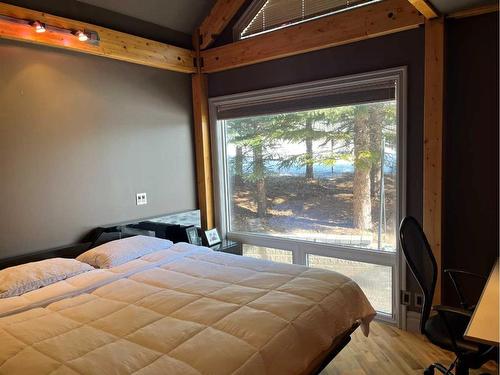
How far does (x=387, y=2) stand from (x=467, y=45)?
0.68 m

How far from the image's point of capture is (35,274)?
243cm

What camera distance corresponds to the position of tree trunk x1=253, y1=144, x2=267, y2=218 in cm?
408

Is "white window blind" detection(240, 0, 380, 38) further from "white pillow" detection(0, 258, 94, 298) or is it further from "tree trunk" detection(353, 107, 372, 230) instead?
"white pillow" detection(0, 258, 94, 298)

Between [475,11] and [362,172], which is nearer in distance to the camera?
[475,11]

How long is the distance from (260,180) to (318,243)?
0.95m

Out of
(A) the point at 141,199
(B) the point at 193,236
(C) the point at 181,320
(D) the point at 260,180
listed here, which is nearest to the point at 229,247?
(B) the point at 193,236

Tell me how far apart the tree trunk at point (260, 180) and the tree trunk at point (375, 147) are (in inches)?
47.7

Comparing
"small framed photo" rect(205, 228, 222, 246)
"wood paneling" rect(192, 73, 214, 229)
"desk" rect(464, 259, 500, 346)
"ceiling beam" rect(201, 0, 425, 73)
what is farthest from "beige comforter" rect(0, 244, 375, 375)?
"ceiling beam" rect(201, 0, 425, 73)

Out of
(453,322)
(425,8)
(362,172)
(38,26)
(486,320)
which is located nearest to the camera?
(486,320)

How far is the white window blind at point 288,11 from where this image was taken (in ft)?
10.9

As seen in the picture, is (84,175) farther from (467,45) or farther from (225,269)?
(467,45)

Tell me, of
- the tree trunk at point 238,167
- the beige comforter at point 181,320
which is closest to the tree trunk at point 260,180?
the tree trunk at point 238,167

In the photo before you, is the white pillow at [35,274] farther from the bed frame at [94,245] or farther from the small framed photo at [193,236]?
the small framed photo at [193,236]

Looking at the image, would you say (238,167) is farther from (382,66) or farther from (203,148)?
(382,66)
